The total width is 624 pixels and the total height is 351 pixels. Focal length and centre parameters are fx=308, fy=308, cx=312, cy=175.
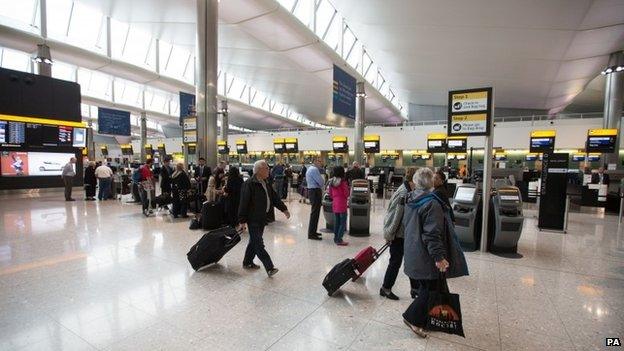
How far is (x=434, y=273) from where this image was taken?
94.3 inches

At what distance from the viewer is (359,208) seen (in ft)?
19.6

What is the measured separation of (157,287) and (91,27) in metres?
16.2

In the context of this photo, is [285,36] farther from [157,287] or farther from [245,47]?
[157,287]

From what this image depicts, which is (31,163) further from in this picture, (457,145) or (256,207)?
(457,145)

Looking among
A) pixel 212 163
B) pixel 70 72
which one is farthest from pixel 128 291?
pixel 70 72

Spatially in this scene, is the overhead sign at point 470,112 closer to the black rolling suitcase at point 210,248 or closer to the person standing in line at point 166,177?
the black rolling suitcase at point 210,248

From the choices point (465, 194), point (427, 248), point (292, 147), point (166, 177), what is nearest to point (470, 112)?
point (465, 194)

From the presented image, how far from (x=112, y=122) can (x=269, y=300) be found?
20459 mm

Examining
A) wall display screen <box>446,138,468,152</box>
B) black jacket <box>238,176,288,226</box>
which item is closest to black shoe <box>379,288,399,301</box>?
black jacket <box>238,176,288,226</box>

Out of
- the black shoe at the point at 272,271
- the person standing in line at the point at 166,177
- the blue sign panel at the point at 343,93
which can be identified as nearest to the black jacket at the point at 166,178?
the person standing in line at the point at 166,177

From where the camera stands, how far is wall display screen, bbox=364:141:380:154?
1717 cm

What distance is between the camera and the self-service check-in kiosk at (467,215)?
501 centimetres

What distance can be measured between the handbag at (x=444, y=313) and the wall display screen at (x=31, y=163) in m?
14.1

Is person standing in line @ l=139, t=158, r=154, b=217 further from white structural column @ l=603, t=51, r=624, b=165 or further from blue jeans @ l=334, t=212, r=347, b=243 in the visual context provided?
white structural column @ l=603, t=51, r=624, b=165
